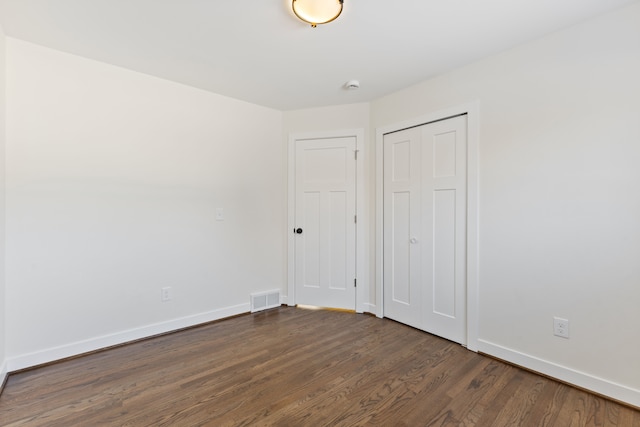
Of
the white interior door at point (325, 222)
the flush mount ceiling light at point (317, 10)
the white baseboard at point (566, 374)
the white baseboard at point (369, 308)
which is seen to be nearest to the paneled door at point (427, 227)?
the white baseboard at point (369, 308)

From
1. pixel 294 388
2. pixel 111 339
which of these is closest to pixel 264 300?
pixel 111 339

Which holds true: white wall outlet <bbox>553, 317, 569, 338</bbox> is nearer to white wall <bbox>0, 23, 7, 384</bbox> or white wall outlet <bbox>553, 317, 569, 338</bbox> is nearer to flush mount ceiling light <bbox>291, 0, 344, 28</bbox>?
flush mount ceiling light <bbox>291, 0, 344, 28</bbox>

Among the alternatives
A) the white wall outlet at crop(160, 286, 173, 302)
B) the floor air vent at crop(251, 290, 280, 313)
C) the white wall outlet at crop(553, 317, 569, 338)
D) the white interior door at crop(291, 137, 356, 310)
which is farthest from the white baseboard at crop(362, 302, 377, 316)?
the white wall outlet at crop(160, 286, 173, 302)

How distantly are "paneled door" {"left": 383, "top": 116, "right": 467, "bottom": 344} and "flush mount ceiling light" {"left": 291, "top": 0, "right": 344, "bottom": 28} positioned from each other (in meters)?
1.37

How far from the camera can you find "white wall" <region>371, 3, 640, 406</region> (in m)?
1.64

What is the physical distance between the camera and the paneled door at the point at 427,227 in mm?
2396

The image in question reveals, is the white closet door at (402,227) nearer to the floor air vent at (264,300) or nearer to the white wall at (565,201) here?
the white wall at (565,201)

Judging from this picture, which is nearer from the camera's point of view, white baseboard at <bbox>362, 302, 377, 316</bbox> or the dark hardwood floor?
the dark hardwood floor

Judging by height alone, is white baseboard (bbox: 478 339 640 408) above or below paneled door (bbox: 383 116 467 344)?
below

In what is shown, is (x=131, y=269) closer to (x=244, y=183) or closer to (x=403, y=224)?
(x=244, y=183)

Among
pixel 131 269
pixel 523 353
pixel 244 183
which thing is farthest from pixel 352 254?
pixel 131 269

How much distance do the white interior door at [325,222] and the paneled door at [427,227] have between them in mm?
428

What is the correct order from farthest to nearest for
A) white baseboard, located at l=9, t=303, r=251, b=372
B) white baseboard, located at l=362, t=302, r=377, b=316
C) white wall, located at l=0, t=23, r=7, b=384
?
white baseboard, located at l=362, t=302, r=377, b=316 → white baseboard, located at l=9, t=303, r=251, b=372 → white wall, located at l=0, t=23, r=7, b=384

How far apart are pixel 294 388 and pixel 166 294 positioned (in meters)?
1.55
